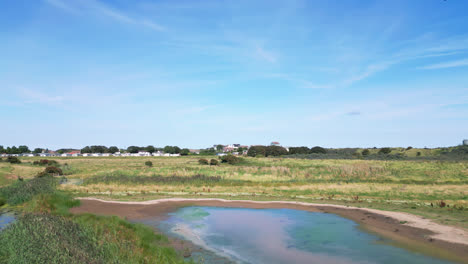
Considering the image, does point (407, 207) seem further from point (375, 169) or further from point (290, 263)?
point (375, 169)

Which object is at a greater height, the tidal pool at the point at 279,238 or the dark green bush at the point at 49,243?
the dark green bush at the point at 49,243

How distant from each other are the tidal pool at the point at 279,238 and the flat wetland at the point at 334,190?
1.73 metres

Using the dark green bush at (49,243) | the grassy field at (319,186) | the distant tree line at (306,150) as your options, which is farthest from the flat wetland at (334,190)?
the distant tree line at (306,150)

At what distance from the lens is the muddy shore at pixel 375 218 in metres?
18.0

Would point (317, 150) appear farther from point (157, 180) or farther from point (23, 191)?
point (23, 191)

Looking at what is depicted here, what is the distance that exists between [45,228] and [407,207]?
27949mm

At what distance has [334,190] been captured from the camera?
132 feet

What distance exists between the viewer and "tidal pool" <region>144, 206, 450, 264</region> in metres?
16.7

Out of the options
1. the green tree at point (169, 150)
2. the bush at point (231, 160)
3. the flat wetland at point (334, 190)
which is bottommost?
the flat wetland at point (334, 190)

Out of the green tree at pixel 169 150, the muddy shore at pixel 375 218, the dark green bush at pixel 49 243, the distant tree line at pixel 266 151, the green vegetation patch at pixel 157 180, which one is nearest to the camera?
the dark green bush at pixel 49 243

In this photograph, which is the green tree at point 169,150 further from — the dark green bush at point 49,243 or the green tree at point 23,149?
the dark green bush at point 49,243

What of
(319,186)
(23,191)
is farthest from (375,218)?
(23,191)

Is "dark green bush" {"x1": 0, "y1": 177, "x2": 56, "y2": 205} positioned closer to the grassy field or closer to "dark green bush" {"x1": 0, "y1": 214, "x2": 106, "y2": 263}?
the grassy field

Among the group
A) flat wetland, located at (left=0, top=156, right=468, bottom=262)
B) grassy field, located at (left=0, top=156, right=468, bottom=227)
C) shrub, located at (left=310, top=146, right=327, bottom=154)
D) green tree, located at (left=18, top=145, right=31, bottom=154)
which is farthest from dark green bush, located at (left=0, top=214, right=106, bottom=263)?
green tree, located at (left=18, top=145, right=31, bottom=154)
